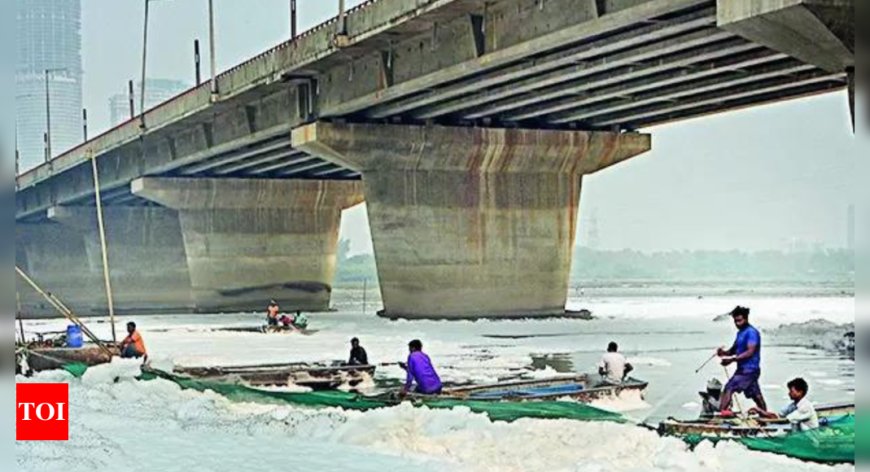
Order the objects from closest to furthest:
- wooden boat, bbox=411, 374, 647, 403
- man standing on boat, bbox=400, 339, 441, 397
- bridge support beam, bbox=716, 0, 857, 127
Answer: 1. man standing on boat, bbox=400, 339, 441, 397
2. wooden boat, bbox=411, 374, 647, 403
3. bridge support beam, bbox=716, 0, 857, 127

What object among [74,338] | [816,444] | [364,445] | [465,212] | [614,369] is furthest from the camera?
[465,212]

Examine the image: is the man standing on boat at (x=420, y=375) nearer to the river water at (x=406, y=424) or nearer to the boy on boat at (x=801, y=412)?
the river water at (x=406, y=424)

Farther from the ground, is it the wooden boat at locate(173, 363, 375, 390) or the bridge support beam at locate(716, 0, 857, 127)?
the bridge support beam at locate(716, 0, 857, 127)

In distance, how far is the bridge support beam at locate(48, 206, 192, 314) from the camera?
247 ft

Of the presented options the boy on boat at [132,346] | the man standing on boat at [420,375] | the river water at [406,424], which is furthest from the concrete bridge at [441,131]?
the boy on boat at [132,346]

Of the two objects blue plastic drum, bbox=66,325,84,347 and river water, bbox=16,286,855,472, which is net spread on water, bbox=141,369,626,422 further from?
blue plastic drum, bbox=66,325,84,347

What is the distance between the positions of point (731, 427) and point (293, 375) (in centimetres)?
1197

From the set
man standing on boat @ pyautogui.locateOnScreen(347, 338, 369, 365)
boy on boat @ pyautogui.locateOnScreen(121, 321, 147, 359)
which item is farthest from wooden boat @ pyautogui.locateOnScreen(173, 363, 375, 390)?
boy on boat @ pyautogui.locateOnScreen(121, 321, 147, 359)

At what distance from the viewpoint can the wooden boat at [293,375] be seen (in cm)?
2439

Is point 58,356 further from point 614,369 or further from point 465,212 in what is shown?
point 465,212

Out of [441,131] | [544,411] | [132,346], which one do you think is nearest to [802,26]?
[544,411]

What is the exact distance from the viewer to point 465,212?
45.1 m

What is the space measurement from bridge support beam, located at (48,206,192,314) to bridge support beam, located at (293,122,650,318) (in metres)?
33.0

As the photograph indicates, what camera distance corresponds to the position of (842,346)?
116ft
